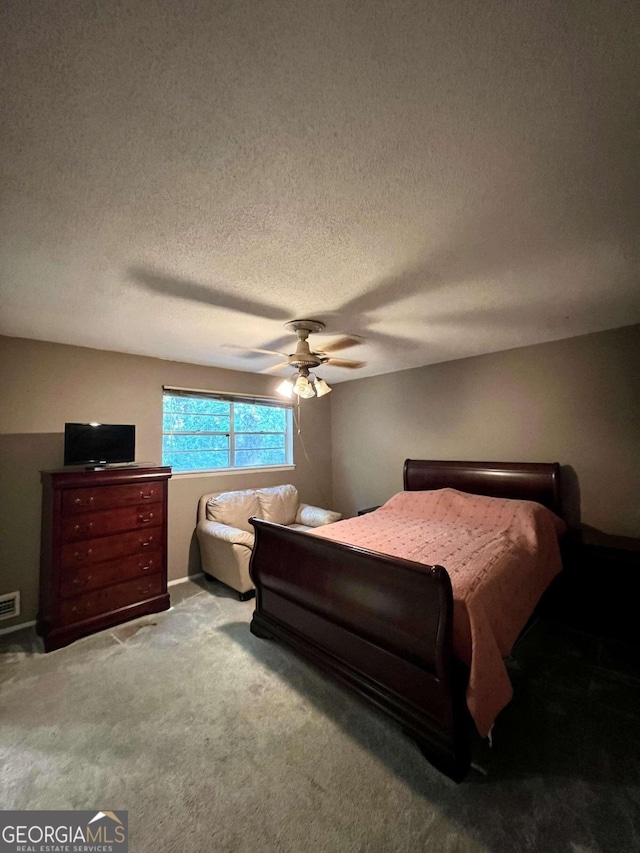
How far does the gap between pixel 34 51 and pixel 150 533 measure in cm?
295

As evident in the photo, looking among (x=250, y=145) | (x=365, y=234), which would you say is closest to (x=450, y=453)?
(x=365, y=234)

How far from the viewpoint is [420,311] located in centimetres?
231

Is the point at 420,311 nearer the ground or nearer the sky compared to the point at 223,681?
nearer the sky

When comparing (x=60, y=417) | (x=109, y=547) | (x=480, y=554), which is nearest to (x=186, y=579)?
(x=109, y=547)

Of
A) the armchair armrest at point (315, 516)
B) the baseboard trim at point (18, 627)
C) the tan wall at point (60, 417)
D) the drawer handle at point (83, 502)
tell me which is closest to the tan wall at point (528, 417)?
the armchair armrest at point (315, 516)

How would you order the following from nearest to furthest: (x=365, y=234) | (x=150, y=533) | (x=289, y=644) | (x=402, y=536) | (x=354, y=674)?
(x=365, y=234), (x=354, y=674), (x=289, y=644), (x=402, y=536), (x=150, y=533)

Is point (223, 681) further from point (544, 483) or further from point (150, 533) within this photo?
point (544, 483)

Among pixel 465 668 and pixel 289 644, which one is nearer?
Result: pixel 465 668

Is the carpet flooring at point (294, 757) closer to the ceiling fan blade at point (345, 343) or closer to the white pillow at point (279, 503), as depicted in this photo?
the white pillow at point (279, 503)

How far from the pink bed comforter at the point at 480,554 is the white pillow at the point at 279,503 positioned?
1.19 m

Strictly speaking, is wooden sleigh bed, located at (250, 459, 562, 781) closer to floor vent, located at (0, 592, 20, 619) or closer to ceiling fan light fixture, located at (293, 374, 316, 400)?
ceiling fan light fixture, located at (293, 374, 316, 400)

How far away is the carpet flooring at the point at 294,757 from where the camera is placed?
1.25 metres

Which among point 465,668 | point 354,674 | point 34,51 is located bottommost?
point 354,674

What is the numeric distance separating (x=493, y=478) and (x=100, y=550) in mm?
3626
